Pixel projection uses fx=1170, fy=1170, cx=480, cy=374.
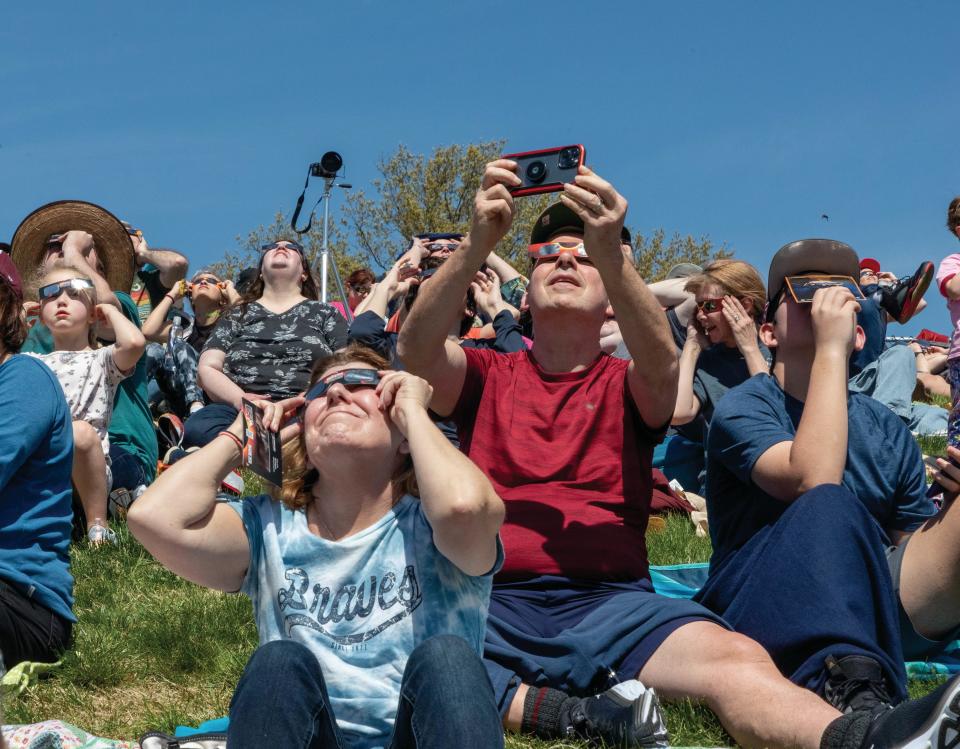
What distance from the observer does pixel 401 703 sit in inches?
107

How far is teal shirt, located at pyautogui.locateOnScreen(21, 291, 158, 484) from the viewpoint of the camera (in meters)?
7.16

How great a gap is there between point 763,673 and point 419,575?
1096 mm

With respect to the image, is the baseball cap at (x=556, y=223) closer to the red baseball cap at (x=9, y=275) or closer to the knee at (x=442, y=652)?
the red baseball cap at (x=9, y=275)

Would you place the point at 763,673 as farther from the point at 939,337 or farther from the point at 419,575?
the point at 939,337

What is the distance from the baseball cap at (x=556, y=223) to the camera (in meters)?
4.44

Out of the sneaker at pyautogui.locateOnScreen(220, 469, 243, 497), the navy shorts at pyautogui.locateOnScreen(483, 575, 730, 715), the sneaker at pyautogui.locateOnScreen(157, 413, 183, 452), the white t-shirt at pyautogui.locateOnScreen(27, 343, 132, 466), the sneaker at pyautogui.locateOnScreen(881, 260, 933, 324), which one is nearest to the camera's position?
the navy shorts at pyautogui.locateOnScreen(483, 575, 730, 715)

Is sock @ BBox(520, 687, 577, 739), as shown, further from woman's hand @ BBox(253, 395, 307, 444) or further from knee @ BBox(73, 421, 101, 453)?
knee @ BBox(73, 421, 101, 453)

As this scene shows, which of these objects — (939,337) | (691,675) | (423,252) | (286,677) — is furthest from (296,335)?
(939,337)

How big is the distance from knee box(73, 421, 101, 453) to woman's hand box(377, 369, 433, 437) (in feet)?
11.4

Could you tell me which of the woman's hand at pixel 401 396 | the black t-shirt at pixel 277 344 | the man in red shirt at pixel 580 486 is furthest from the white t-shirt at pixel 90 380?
the woman's hand at pixel 401 396

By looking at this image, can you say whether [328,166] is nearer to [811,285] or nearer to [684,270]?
[684,270]

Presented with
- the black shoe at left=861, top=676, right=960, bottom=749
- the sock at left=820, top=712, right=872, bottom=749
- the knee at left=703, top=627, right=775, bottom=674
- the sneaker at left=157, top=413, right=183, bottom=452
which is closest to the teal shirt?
the sneaker at left=157, top=413, right=183, bottom=452

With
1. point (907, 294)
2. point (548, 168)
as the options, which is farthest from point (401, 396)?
point (907, 294)

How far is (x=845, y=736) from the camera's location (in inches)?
116
